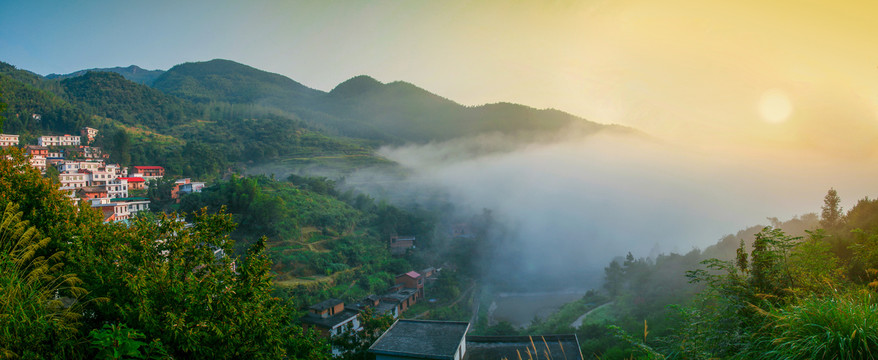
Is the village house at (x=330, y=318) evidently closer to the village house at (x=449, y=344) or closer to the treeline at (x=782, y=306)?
the village house at (x=449, y=344)

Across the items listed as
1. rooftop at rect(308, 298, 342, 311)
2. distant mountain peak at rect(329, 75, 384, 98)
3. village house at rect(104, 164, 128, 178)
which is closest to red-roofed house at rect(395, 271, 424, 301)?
rooftop at rect(308, 298, 342, 311)

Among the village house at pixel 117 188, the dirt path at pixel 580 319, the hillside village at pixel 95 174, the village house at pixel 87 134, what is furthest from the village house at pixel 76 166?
the dirt path at pixel 580 319

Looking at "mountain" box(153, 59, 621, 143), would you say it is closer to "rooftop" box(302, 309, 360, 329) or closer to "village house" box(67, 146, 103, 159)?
"village house" box(67, 146, 103, 159)

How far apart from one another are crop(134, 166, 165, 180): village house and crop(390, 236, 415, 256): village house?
24.6 m

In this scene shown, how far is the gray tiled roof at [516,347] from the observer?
10883 millimetres

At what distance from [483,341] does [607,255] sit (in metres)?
30.3

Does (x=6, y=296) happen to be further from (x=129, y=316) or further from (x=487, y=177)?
(x=487, y=177)

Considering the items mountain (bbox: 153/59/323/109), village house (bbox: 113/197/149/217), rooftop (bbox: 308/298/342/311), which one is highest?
mountain (bbox: 153/59/323/109)

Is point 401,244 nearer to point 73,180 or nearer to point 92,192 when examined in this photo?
point 92,192

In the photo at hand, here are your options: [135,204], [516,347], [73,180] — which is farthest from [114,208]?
[516,347]

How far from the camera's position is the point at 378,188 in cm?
5172

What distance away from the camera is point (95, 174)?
32.2 m

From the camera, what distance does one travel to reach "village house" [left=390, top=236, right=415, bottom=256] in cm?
3434

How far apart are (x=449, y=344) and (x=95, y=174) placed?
119 ft
